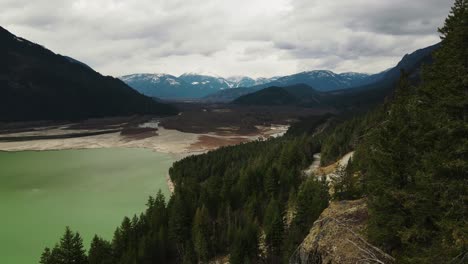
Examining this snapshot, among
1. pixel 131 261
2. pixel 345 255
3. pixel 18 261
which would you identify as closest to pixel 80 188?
pixel 18 261

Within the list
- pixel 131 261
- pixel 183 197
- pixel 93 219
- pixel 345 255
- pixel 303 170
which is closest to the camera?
pixel 345 255

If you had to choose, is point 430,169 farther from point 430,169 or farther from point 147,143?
point 147,143

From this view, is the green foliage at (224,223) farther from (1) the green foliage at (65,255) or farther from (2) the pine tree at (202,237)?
(1) the green foliage at (65,255)

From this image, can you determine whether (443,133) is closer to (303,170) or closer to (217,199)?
(217,199)

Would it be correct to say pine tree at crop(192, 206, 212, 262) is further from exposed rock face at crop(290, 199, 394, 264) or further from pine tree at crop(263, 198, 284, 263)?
exposed rock face at crop(290, 199, 394, 264)

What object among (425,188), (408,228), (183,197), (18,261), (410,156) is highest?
(410,156)

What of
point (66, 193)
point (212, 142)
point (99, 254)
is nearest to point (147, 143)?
point (212, 142)

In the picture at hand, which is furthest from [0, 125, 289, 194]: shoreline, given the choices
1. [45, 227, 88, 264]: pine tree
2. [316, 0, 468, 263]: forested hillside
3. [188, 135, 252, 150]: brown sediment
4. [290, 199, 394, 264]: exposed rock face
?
[316, 0, 468, 263]: forested hillside
